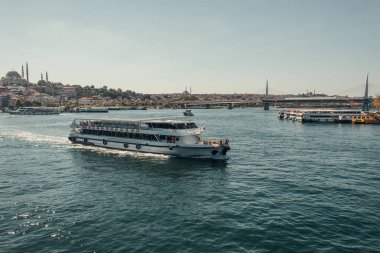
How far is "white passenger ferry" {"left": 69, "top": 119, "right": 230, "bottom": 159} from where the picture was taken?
49312 millimetres

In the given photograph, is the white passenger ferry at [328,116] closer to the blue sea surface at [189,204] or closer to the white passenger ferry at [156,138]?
the blue sea surface at [189,204]

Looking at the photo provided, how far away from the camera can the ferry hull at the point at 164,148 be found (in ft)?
160

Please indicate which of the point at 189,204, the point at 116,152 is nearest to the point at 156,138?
the point at 116,152

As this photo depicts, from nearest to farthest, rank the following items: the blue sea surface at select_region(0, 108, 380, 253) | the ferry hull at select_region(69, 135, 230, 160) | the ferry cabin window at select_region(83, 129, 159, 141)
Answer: the blue sea surface at select_region(0, 108, 380, 253), the ferry hull at select_region(69, 135, 230, 160), the ferry cabin window at select_region(83, 129, 159, 141)

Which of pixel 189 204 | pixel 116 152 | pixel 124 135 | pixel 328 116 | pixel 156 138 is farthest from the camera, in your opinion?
pixel 328 116

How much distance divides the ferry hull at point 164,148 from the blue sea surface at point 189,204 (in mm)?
1176

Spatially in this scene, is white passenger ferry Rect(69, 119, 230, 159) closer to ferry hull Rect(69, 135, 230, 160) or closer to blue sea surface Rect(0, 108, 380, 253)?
ferry hull Rect(69, 135, 230, 160)

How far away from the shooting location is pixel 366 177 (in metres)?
39.8

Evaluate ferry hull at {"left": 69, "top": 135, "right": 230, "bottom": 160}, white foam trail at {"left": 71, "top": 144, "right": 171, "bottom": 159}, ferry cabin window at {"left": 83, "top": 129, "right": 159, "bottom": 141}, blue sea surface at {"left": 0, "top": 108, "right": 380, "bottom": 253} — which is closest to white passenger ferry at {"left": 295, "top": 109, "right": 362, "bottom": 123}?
blue sea surface at {"left": 0, "top": 108, "right": 380, "bottom": 253}

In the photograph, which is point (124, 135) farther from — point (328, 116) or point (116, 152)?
→ point (328, 116)

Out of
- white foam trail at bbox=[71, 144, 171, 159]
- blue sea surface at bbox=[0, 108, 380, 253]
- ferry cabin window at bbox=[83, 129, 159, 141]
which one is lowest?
blue sea surface at bbox=[0, 108, 380, 253]

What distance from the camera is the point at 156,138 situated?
53.4 meters

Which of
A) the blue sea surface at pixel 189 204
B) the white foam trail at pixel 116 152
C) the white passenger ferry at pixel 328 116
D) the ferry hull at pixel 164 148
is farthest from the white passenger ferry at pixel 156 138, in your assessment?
the white passenger ferry at pixel 328 116

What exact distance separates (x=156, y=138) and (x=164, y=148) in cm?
277
